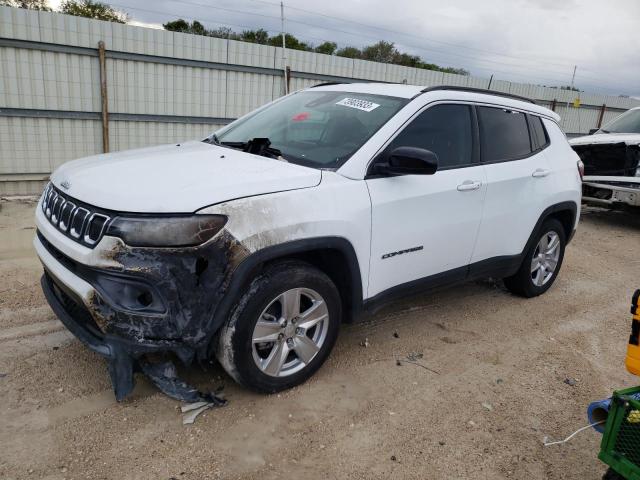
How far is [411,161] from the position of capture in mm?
3262

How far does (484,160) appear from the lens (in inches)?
165

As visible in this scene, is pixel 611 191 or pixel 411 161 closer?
pixel 411 161

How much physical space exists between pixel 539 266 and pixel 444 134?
1995 mm

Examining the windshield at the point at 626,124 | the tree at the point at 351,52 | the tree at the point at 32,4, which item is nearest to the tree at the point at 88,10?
the tree at the point at 32,4

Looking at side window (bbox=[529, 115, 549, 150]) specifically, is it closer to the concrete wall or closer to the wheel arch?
the wheel arch

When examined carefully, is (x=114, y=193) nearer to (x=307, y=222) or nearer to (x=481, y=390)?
(x=307, y=222)

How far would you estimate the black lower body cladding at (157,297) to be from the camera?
101 inches

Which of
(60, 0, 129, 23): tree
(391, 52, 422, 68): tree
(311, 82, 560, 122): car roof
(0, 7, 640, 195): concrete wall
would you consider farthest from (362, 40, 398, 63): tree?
(311, 82, 560, 122): car roof

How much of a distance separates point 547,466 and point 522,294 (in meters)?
2.53

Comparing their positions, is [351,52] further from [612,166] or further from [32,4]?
[612,166]

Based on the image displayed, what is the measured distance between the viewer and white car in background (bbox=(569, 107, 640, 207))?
822 cm

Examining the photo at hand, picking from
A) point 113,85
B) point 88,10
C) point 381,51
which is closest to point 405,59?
point 381,51

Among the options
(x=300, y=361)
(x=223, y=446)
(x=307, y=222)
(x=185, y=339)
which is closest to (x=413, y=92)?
(x=307, y=222)

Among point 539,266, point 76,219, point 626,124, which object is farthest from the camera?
point 626,124
